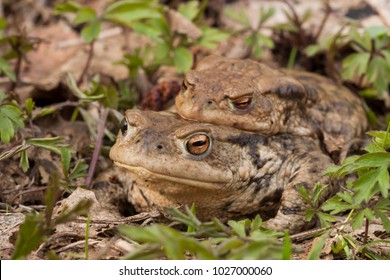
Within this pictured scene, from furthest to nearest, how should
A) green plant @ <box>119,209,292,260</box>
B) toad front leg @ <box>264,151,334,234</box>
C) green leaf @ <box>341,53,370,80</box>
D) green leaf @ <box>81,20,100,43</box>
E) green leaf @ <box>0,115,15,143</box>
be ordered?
green leaf @ <box>81,20,100,43</box>, green leaf @ <box>341,53,370,80</box>, green leaf @ <box>0,115,15,143</box>, toad front leg @ <box>264,151,334,234</box>, green plant @ <box>119,209,292,260</box>

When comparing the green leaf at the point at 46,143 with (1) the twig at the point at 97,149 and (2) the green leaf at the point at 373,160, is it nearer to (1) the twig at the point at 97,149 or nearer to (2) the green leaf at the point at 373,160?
(1) the twig at the point at 97,149

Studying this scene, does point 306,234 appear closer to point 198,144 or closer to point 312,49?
point 198,144

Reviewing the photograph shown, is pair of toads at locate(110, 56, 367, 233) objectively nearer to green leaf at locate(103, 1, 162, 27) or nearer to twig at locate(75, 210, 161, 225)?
twig at locate(75, 210, 161, 225)

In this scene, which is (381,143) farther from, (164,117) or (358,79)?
(358,79)

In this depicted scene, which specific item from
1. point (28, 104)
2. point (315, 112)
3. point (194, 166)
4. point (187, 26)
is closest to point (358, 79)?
point (315, 112)

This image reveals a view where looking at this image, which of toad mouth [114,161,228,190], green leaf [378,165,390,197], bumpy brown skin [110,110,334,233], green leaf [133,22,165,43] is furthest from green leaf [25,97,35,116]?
green leaf [378,165,390,197]

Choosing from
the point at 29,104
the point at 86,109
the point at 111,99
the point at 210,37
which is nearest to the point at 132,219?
the point at 29,104
